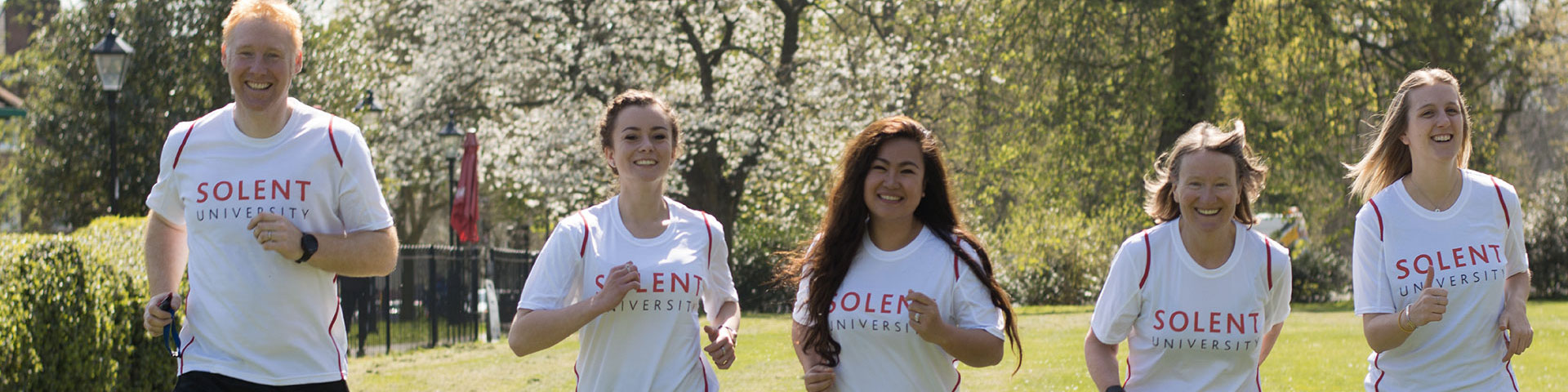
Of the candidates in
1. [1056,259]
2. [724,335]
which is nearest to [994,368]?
[724,335]

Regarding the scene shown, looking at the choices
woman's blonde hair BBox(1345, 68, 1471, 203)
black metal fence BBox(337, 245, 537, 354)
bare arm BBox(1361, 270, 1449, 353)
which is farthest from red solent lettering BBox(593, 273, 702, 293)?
black metal fence BBox(337, 245, 537, 354)

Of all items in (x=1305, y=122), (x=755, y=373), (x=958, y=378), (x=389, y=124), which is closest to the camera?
(x=958, y=378)

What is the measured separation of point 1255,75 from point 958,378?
19.8 meters

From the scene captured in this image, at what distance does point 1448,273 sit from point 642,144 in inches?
110

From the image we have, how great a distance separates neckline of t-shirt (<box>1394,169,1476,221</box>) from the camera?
4711 millimetres

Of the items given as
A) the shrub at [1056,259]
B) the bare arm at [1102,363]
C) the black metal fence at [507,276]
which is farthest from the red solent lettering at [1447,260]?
the shrub at [1056,259]

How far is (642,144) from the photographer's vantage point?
4258mm

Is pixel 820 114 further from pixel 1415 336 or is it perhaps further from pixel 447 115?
pixel 1415 336

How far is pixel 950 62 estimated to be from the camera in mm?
26281

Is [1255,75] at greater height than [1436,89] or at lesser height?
greater

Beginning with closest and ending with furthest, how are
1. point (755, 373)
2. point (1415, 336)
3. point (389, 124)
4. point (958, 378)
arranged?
point (958, 378) < point (1415, 336) < point (755, 373) < point (389, 124)

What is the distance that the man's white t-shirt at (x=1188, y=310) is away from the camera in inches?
166

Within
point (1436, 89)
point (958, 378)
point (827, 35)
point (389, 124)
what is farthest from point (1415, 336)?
point (389, 124)

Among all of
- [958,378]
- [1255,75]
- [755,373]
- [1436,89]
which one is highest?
[1255,75]
